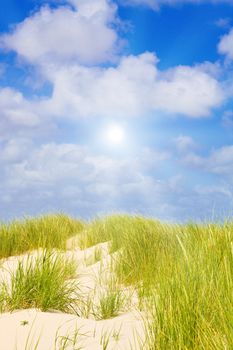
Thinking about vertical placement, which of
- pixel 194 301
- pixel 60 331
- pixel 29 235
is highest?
pixel 29 235

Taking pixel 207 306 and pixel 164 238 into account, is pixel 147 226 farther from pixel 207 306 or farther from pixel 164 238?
pixel 207 306

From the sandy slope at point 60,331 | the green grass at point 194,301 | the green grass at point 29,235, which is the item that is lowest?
the sandy slope at point 60,331

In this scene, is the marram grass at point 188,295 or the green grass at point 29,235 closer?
the marram grass at point 188,295

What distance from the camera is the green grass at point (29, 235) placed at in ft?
27.8

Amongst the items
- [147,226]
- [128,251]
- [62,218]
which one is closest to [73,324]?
[128,251]

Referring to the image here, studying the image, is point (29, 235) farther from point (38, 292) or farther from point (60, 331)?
point (60, 331)

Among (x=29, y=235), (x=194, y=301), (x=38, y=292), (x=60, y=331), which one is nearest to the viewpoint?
(x=194, y=301)

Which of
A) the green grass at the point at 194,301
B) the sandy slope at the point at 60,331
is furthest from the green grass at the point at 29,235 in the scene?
the sandy slope at the point at 60,331

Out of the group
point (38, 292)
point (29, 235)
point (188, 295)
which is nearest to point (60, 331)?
point (38, 292)

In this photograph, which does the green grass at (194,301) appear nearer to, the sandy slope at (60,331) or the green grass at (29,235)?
the sandy slope at (60,331)

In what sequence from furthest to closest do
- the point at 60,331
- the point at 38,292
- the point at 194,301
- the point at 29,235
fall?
the point at 29,235
the point at 38,292
the point at 60,331
the point at 194,301

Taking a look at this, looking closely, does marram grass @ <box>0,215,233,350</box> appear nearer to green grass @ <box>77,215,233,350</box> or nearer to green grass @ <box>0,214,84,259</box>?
green grass @ <box>77,215,233,350</box>

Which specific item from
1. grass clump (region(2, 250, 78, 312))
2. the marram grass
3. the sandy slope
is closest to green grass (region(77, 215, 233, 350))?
the marram grass

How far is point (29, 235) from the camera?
8961mm
